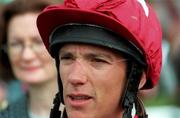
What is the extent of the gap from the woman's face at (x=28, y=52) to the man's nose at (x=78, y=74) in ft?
7.31

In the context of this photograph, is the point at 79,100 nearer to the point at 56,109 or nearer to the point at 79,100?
the point at 79,100

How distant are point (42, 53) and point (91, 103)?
2.38 meters

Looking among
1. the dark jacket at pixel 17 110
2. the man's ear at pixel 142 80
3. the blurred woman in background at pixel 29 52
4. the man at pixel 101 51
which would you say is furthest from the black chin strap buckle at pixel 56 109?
the blurred woman in background at pixel 29 52

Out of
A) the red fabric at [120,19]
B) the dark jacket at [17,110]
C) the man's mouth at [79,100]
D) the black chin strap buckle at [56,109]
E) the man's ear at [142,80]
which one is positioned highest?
the red fabric at [120,19]

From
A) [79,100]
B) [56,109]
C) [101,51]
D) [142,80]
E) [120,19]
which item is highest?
[120,19]

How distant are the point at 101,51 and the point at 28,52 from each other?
7.72ft

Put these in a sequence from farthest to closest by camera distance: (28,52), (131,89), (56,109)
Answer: (28,52) < (56,109) < (131,89)

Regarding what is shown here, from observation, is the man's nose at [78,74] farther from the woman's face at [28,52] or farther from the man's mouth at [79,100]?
the woman's face at [28,52]

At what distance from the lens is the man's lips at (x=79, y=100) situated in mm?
5184

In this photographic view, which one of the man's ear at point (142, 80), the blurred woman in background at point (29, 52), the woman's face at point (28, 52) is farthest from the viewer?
the woman's face at point (28, 52)

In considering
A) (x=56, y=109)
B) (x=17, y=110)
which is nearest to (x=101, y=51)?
(x=56, y=109)

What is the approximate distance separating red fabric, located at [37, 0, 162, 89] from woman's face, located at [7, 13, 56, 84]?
6.58 ft

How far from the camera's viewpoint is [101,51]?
5.24 m

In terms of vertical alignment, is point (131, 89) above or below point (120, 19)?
below
